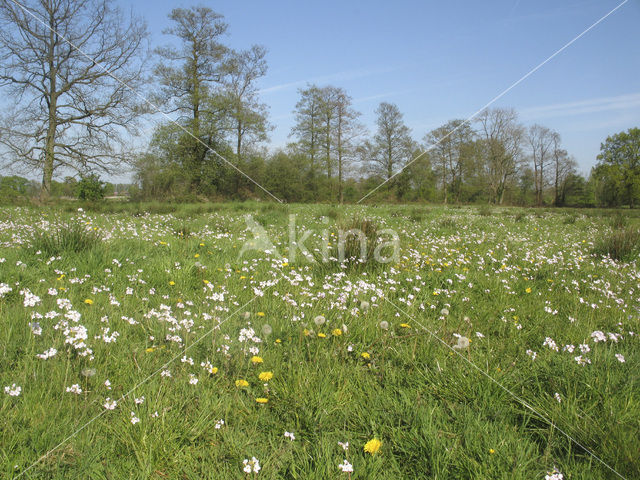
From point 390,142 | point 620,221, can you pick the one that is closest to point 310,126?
point 390,142

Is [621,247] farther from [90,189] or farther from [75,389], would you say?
[90,189]

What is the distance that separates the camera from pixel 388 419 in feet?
6.63

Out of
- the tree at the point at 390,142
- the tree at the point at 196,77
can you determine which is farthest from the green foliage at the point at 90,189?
the tree at the point at 390,142

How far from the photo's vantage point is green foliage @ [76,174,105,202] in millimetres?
18016

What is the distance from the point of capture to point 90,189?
60.4 feet

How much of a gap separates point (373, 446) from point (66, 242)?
Result: 4765 millimetres

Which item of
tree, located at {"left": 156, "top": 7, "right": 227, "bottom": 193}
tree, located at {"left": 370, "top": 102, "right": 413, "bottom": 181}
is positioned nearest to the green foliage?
tree, located at {"left": 156, "top": 7, "right": 227, "bottom": 193}

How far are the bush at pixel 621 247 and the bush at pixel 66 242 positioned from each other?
816 centimetres

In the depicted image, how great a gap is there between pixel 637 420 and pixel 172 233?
Result: 7265 mm

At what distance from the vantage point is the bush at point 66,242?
4.51 meters

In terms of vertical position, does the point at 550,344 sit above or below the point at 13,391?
below

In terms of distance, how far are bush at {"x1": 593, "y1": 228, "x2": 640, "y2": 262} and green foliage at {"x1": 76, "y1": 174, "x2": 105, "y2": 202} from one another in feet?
66.6

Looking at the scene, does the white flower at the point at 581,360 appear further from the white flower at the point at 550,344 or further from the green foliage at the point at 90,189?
the green foliage at the point at 90,189

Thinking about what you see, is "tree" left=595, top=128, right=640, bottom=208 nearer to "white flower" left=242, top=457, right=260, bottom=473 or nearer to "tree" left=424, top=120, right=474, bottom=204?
"white flower" left=242, top=457, right=260, bottom=473
